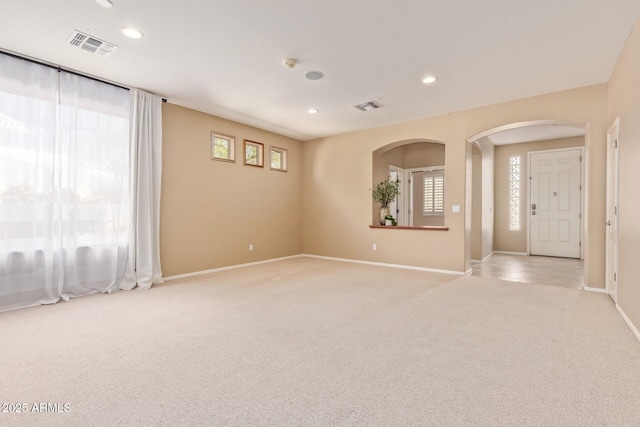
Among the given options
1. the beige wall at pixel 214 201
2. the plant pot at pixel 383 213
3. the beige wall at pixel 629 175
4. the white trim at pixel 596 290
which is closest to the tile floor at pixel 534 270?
the white trim at pixel 596 290

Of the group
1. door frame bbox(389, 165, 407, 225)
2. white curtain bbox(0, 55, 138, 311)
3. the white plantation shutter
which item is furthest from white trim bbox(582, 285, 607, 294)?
white curtain bbox(0, 55, 138, 311)

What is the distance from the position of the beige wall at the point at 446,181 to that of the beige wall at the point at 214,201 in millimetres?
742

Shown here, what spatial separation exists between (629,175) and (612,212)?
1027 mm

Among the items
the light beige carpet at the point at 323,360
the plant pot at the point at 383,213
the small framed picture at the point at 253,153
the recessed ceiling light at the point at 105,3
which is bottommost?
the light beige carpet at the point at 323,360

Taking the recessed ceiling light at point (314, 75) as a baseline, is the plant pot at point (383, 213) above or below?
below

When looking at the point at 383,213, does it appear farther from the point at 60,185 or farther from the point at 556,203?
the point at 60,185

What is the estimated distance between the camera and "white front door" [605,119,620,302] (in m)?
3.52

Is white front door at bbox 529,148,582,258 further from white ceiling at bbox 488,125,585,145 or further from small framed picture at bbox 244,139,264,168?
small framed picture at bbox 244,139,264,168

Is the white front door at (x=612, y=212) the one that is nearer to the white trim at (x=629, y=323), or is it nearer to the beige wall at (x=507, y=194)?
the white trim at (x=629, y=323)

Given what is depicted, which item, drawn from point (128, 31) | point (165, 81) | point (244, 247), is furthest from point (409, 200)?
point (128, 31)

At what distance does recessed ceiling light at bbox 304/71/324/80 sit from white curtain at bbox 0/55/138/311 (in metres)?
2.64

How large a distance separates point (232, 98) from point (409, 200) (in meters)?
5.71

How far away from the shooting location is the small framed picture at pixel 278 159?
6829 millimetres

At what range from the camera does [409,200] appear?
872 cm
